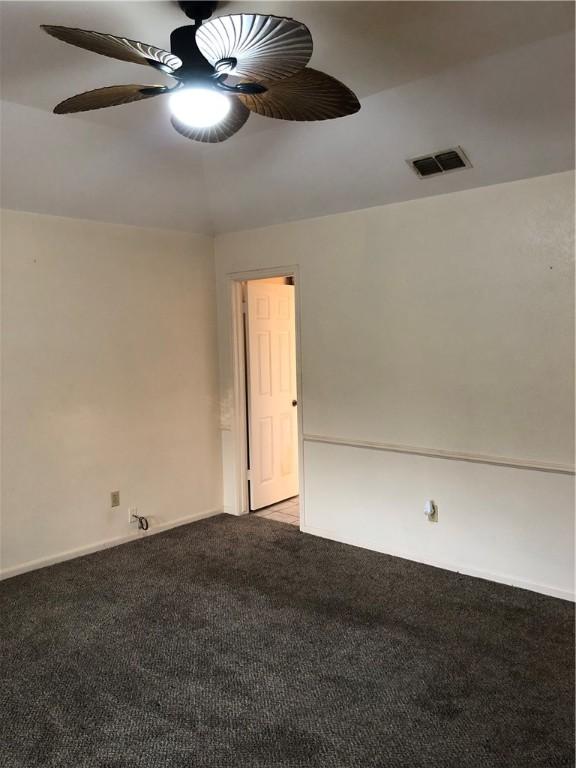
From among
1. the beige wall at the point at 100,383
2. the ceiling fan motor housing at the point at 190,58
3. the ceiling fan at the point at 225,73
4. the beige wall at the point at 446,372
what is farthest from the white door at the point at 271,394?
the ceiling fan motor housing at the point at 190,58

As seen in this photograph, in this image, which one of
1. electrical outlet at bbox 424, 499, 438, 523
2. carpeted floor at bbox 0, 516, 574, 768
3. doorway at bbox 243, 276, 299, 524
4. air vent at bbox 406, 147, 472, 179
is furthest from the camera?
doorway at bbox 243, 276, 299, 524

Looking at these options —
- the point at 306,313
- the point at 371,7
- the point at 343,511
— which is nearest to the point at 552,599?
the point at 343,511

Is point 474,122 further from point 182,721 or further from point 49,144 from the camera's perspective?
point 182,721

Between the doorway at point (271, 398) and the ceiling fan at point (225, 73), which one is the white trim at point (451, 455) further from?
the ceiling fan at point (225, 73)

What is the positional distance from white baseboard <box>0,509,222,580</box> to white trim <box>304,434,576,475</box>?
3.98ft

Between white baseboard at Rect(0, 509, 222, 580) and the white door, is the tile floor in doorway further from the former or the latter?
white baseboard at Rect(0, 509, 222, 580)

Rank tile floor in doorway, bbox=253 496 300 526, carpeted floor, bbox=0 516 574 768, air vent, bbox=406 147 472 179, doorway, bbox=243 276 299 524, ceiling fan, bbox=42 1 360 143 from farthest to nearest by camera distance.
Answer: doorway, bbox=243 276 299 524 → tile floor in doorway, bbox=253 496 300 526 → air vent, bbox=406 147 472 179 → carpeted floor, bbox=0 516 574 768 → ceiling fan, bbox=42 1 360 143

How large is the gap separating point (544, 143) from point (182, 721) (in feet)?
10.2

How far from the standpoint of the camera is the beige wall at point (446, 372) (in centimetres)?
307

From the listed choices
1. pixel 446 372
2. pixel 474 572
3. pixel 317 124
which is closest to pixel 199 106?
pixel 317 124

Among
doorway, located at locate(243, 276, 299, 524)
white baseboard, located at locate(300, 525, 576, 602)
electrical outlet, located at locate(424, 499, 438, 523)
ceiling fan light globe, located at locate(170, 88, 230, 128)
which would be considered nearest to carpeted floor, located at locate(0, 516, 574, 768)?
white baseboard, located at locate(300, 525, 576, 602)

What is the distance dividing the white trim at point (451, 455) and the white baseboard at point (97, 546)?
1212mm

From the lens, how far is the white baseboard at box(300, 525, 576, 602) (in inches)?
123

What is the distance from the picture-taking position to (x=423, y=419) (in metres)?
3.60
